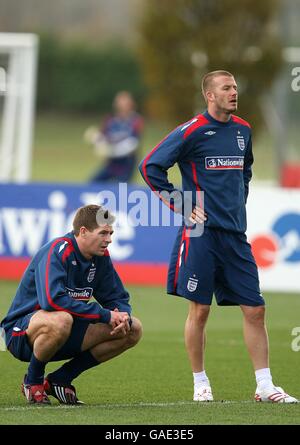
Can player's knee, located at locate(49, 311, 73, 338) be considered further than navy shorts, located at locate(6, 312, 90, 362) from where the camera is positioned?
Answer: No

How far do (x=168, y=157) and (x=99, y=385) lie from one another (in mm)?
2089

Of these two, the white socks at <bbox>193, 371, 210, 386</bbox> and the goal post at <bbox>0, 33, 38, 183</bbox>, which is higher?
the goal post at <bbox>0, 33, 38, 183</bbox>

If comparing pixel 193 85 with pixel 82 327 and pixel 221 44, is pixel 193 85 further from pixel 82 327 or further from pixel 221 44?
pixel 82 327

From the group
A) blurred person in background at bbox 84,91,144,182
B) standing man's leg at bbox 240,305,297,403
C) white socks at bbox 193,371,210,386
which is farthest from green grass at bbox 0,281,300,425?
blurred person in background at bbox 84,91,144,182

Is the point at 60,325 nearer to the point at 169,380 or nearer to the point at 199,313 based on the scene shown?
the point at 199,313

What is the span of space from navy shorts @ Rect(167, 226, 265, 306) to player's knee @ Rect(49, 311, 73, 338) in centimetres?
104

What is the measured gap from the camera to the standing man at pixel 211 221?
350 inches

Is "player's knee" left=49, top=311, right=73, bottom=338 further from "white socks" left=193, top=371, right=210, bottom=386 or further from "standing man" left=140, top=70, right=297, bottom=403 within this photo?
"white socks" left=193, top=371, right=210, bottom=386

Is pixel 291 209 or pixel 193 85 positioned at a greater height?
pixel 193 85

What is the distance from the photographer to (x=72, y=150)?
4869cm

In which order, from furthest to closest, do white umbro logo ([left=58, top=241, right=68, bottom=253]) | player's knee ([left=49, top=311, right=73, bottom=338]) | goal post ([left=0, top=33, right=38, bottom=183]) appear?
goal post ([left=0, top=33, right=38, bottom=183]), white umbro logo ([left=58, top=241, right=68, bottom=253]), player's knee ([left=49, top=311, right=73, bottom=338])

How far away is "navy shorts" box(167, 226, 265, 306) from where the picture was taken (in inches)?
350

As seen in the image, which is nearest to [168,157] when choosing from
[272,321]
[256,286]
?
[256,286]
